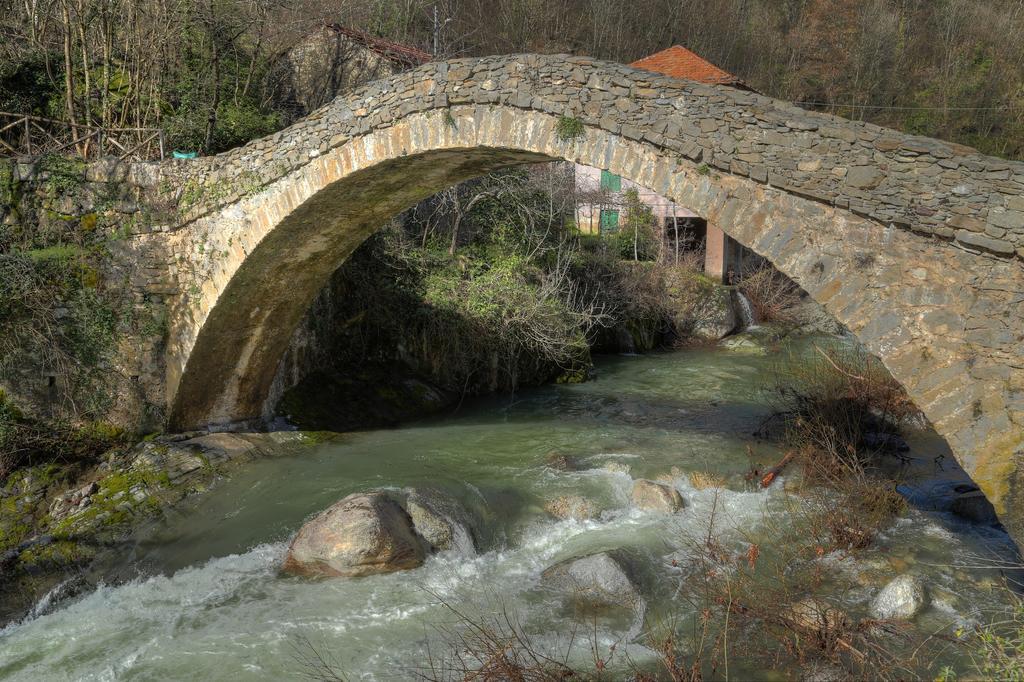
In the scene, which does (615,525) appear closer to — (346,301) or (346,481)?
(346,481)

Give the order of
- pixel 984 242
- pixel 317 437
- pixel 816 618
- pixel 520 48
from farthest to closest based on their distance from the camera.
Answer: pixel 520 48 < pixel 317 437 < pixel 816 618 < pixel 984 242

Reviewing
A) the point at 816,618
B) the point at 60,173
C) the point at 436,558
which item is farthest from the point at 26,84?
the point at 816,618

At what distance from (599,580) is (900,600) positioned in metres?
1.99

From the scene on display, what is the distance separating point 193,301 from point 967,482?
8069 mm

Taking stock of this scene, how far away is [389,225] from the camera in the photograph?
11.7 m

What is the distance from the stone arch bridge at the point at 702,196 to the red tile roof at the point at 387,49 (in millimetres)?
8254

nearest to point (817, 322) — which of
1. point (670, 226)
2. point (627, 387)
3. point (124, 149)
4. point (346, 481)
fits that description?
point (670, 226)

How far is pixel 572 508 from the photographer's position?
6.81 metres

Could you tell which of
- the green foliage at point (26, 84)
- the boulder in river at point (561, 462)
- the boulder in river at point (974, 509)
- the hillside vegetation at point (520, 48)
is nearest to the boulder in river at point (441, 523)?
the boulder in river at point (561, 462)

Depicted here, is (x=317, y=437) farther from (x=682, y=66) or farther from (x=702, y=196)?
(x=682, y=66)

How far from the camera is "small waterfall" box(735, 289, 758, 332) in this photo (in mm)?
17625

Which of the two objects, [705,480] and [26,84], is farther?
[26,84]

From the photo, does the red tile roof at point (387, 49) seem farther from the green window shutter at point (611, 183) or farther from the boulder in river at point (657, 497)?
the boulder in river at point (657, 497)

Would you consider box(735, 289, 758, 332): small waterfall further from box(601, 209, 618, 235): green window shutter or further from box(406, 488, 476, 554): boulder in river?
box(406, 488, 476, 554): boulder in river
